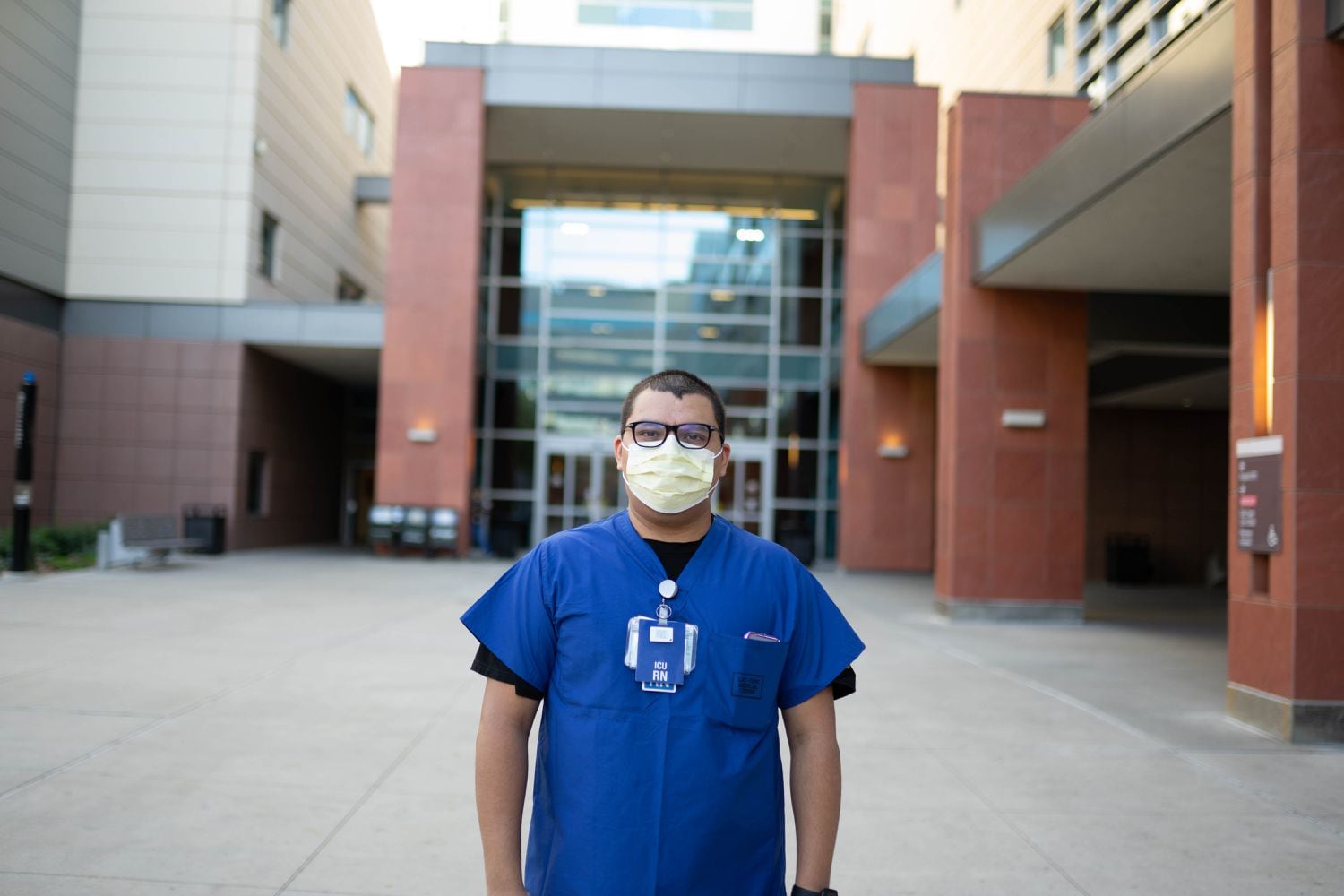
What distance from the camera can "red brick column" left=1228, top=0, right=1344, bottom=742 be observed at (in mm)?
7145

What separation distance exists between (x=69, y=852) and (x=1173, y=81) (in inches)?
367

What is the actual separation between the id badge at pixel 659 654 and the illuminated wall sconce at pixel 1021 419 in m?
13.3

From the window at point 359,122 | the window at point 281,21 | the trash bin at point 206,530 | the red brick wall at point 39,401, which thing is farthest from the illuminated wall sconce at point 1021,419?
the window at point 359,122

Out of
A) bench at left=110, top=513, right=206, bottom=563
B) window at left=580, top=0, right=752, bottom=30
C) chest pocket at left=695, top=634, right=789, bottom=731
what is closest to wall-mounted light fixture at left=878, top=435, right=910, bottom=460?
window at left=580, top=0, right=752, bottom=30

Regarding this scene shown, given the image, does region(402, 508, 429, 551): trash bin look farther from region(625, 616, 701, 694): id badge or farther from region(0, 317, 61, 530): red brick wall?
region(625, 616, 701, 694): id badge

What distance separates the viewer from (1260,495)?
7.54 meters

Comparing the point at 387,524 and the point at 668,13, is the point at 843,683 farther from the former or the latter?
the point at 668,13

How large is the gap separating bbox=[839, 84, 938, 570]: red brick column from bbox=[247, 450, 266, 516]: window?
13727mm

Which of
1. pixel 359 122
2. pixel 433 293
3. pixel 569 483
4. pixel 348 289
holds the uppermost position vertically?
pixel 359 122

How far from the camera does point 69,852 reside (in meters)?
4.37

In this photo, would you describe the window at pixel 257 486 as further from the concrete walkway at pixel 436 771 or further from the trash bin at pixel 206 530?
the concrete walkway at pixel 436 771

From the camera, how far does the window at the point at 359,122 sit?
3097cm

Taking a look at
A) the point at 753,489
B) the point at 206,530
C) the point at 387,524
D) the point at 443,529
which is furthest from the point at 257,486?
the point at 753,489

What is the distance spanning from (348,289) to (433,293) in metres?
8.17
